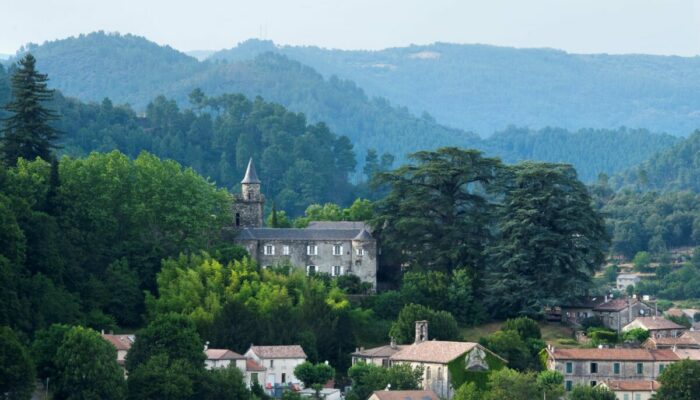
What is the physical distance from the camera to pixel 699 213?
176375 millimetres

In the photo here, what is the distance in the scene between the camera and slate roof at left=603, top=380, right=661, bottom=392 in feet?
263

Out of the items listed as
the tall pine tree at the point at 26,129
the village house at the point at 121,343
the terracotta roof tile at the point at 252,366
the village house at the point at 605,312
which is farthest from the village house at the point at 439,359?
the tall pine tree at the point at 26,129

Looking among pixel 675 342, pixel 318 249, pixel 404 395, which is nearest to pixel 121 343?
pixel 404 395

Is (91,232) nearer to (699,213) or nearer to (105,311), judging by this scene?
(105,311)

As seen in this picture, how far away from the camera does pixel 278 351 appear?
8044 centimetres

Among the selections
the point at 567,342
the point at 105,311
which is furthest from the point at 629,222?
the point at 105,311

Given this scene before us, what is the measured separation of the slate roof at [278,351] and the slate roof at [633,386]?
1443cm

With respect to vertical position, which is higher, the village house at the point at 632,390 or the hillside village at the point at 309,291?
the hillside village at the point at 309,291

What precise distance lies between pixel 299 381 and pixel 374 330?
9.49 meters

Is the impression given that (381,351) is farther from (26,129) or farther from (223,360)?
(26,129)

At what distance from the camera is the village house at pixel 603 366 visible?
82.5m

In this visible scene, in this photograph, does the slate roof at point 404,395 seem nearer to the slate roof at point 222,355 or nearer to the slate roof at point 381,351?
the slate roof at point 381,351

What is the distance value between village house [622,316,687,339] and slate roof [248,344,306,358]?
791 inches

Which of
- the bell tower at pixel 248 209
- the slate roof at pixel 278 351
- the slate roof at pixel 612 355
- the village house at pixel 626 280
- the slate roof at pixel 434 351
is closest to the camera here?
the slate roof at pixel 434 351
